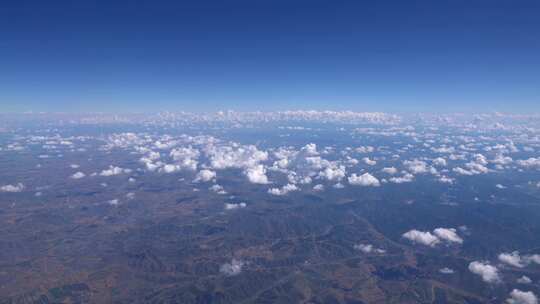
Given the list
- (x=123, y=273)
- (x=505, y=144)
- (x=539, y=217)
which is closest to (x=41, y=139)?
(x=123, y=273)

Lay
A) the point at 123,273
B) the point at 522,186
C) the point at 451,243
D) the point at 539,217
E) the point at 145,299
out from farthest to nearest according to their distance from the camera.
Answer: the point at 522,186 < the point at 539,217 < the point at 451,243 < the point at 123,273 < the point at 145,299

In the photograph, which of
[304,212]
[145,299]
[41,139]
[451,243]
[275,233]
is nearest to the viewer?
[145,299]

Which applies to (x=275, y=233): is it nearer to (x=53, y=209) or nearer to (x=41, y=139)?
(x=53, y=209)

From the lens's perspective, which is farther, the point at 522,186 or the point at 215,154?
the point at 215,154

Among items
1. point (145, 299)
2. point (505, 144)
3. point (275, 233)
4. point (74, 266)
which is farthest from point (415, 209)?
point (505, 144)

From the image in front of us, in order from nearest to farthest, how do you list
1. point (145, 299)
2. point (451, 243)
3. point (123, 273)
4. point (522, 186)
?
point (145, 299) < point (123, 273) < point (451, 243) < point (522, 186)

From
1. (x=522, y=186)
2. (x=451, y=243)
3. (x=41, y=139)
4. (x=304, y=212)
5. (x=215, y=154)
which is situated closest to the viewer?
(x=451, y=243)

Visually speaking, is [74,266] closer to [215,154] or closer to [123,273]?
→ [123,273]

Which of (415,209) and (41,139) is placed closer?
(415,209)
